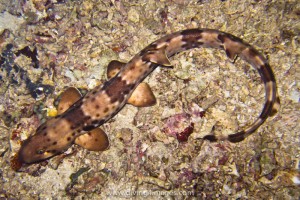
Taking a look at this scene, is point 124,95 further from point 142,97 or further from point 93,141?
point 93,141

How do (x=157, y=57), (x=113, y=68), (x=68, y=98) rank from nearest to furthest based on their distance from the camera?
(x=157, y=57) < (x=68, y=98) < (x=113, y=68)

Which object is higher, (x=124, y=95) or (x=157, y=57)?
(x=157, y=57)

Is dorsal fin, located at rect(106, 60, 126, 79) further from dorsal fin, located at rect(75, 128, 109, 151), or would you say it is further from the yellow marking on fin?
dorsal fin, located at rect(75, 128, 109, 151)

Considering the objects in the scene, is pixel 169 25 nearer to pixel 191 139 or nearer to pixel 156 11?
pixel 156 11

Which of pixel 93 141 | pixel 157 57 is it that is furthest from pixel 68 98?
pixel 157 57

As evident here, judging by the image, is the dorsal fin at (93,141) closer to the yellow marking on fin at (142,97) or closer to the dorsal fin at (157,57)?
the yellow marking on fin at (142,97)
